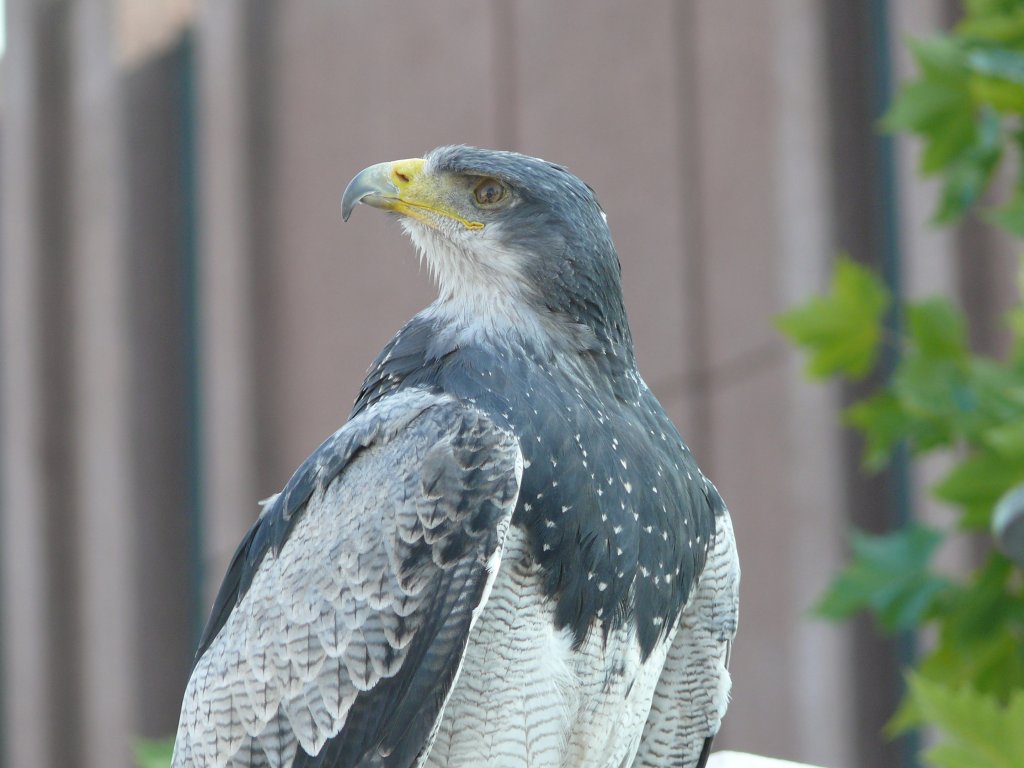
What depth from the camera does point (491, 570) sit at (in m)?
3.75

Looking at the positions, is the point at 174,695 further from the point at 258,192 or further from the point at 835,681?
the point at 835,681

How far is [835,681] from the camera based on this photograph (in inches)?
338

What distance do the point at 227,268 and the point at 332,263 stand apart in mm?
992

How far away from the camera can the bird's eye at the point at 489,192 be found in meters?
4.33

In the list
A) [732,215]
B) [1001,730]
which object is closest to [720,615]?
[1001,730]

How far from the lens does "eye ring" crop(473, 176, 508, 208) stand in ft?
14.2

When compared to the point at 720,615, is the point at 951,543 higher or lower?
lower

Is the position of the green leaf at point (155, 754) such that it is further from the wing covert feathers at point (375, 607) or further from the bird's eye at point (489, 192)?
the bird's eye at point (489, 192)

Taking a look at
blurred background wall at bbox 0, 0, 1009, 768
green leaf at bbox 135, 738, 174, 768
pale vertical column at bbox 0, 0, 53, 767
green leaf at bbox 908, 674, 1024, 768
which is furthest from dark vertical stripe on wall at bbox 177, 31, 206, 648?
green leaf at bbox 908, 674, 1024, 768

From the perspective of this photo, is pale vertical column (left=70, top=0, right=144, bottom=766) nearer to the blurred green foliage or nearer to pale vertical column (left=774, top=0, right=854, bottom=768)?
pale vertical column (left=774, top=0, right=854, bottom=768)

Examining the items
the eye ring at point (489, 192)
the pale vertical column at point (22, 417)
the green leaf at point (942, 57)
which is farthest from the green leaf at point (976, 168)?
the pale vertical column at point (22, 417)

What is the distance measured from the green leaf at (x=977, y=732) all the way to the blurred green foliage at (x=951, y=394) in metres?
0.69

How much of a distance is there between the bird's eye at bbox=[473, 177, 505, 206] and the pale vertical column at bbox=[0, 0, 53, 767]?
1006 centimetres

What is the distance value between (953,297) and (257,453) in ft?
17.5
